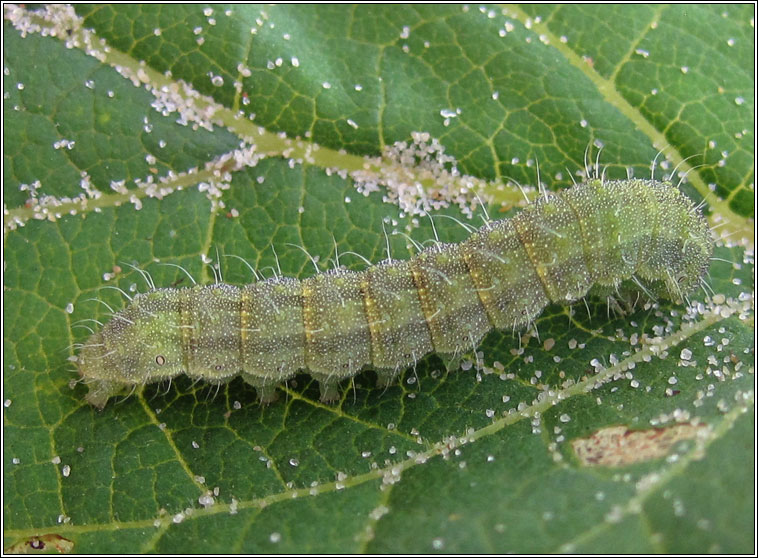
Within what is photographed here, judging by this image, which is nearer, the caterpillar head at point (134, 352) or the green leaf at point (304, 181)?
the green leaf at point (304, 181)

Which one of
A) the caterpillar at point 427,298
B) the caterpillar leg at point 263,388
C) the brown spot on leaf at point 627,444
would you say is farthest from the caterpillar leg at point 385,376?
the brown spot on leaf at point 627,444

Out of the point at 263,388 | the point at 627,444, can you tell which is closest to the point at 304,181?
the point at 263,388

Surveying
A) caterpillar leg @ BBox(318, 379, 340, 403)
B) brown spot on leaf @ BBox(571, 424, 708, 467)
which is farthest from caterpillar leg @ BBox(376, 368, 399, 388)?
brown spot on leaf @ BBox(571, 424, 708, 467)

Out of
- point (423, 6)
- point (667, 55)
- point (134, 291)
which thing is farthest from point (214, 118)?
point (667, 55)

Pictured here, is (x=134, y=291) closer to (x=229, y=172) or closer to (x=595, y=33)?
(x=229, y=172)

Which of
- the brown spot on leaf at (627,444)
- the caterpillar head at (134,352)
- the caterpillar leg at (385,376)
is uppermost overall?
the brown spot on leaf at (627,444)

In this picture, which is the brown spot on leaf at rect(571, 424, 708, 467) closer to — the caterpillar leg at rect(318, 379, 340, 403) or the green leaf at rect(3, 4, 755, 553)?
the green leaf at rect(3, 4, 755, 553)

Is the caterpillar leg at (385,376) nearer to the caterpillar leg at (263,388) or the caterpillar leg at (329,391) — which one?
the caterpillar leg at (329,391)
